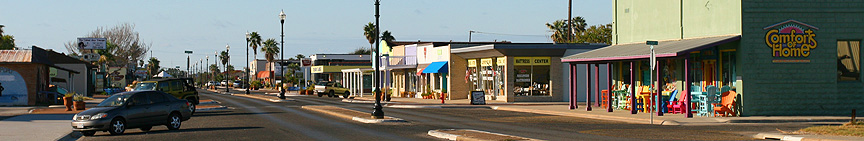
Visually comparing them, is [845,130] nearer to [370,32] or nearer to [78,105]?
[78,105]

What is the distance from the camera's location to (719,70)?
28125 millimetres

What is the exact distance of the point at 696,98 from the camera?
2867 centimetres

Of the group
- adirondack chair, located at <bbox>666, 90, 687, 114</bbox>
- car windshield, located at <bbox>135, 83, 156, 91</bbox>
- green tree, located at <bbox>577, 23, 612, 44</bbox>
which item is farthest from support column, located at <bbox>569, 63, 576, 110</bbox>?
green tree, located at <bbox>577, 23, 612, 44</bbox>

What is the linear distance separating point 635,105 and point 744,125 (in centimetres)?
663

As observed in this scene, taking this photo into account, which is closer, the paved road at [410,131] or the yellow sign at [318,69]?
the paved road at [410,131]

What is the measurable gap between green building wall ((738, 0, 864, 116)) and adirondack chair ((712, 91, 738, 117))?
36cm

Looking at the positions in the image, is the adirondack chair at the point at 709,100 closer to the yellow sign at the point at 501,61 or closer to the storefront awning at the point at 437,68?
the yellow sign at the point at 501,61

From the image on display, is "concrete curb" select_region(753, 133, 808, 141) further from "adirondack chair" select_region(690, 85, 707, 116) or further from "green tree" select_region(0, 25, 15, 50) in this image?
"green tree" select_region(0, 25, 15, 50)

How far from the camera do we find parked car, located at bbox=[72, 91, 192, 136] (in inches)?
827

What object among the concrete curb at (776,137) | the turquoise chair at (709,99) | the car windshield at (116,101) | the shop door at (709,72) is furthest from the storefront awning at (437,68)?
the concrete curb at (776,137)

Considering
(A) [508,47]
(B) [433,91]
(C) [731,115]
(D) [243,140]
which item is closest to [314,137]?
(D) [243,140]

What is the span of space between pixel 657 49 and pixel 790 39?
3.97 m

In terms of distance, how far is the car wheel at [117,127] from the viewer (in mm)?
21250

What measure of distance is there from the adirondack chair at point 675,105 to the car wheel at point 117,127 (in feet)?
55.1
